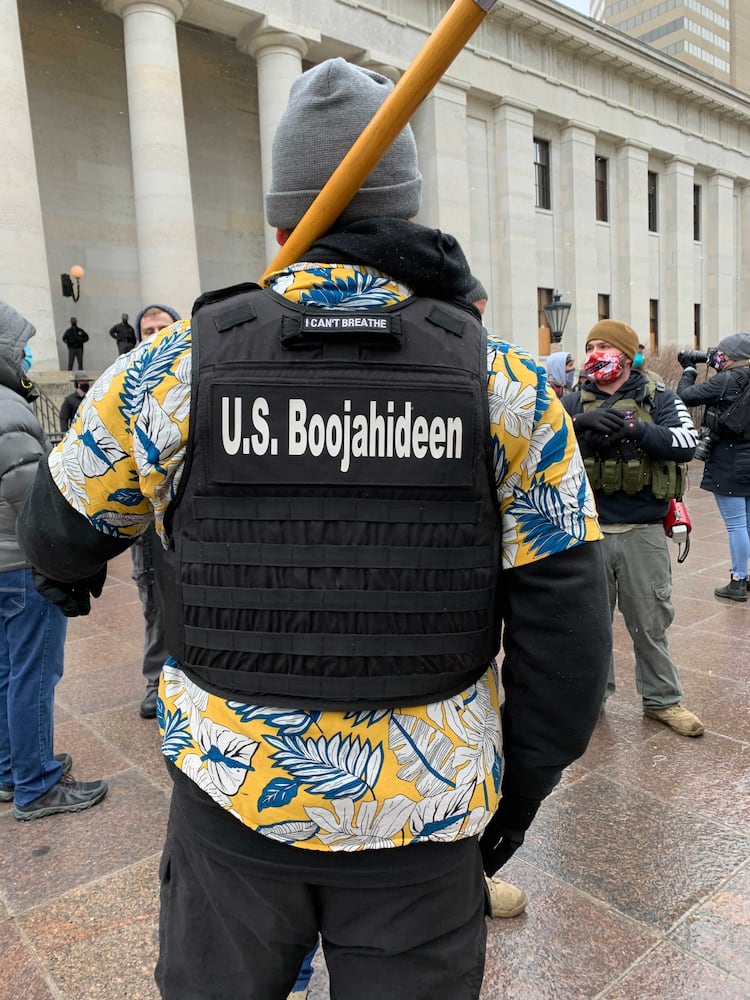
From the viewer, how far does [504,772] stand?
142cm

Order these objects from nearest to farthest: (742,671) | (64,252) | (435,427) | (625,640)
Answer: (435,427) → (742,671) → (625,640) → (64,252)

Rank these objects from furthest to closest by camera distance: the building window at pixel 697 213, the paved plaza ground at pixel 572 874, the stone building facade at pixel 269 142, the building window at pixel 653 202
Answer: the building window at pixel 697 213 → the building window at pixel 653 202 → the stone building facade at pixel 269 142 → the paved plaza ground at pixel 572 874

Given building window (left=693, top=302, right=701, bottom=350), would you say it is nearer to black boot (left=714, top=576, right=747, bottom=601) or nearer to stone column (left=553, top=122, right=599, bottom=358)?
stone column (left=553, top=122, right=599, bottom=358)

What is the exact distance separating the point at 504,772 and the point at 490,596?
373 mm

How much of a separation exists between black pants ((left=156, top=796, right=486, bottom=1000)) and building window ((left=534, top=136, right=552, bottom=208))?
2975 cm

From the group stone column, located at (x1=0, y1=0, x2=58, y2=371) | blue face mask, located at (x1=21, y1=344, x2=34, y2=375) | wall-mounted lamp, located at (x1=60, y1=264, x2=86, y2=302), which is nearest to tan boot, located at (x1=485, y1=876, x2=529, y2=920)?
blue face mask, located at (x1=21, y1=344, x2=34, y2=375)

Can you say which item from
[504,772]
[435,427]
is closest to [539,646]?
[504,772]

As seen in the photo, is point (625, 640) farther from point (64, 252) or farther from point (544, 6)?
point (544, 6)

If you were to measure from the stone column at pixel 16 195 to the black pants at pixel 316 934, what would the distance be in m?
15.0

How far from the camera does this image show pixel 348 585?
121 cm

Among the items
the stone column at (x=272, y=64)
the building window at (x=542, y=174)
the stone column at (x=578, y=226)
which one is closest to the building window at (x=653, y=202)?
the stone column at (x=578, y=226)

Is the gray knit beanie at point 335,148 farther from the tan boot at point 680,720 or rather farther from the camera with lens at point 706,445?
the camera with lens at point 706,445

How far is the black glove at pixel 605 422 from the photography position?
3641 mm

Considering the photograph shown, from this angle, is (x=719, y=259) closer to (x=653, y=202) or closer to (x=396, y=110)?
(x=653, y=202)
